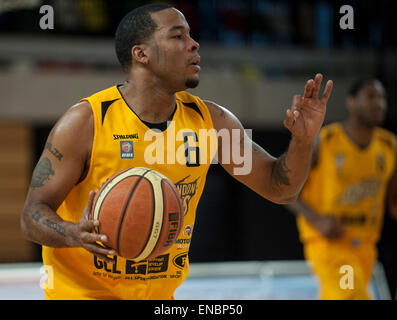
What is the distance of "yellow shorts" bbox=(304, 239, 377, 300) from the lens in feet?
15.3

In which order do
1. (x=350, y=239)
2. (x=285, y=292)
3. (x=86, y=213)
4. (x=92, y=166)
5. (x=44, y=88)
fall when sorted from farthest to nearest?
(x=44, y=88) < (x=285, y=292) < (x=350, y=239) < (x=92, y=166) < (x=86, y=213)

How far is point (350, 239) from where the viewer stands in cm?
512

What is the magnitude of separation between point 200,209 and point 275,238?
4.11ft

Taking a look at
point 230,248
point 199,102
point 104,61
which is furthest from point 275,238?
point 199,102

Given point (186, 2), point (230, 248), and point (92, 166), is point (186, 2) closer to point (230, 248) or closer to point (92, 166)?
point (230, 248)

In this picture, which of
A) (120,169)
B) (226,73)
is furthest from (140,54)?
(226,73)

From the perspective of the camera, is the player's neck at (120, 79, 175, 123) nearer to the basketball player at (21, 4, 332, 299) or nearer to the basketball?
the basketball player at (21, 4, 332, 299)

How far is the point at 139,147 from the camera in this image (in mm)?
2783

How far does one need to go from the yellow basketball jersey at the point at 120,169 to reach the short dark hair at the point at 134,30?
171 millimetres

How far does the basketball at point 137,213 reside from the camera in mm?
2330

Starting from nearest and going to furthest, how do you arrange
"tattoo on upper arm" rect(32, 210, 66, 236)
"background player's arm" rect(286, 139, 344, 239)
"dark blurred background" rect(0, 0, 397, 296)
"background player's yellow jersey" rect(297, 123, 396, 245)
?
"tattoo on upper arm" rect(32, 210, 66, 236) < "background player's arm" rect(286, 139, 344, 239) < "background player's yellow jersey" rect(297, 123, 396, 245) < "dark blurred background" rect(0, 0, 397, 296)

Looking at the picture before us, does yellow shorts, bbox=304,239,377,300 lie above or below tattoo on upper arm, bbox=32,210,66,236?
below

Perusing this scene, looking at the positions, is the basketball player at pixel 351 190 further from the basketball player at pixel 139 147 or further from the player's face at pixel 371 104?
the basketball player at pixel 139 147

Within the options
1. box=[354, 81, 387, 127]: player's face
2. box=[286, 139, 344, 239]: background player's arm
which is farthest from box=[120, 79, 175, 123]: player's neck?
box=[354, 81, 387, 127]: player's face
